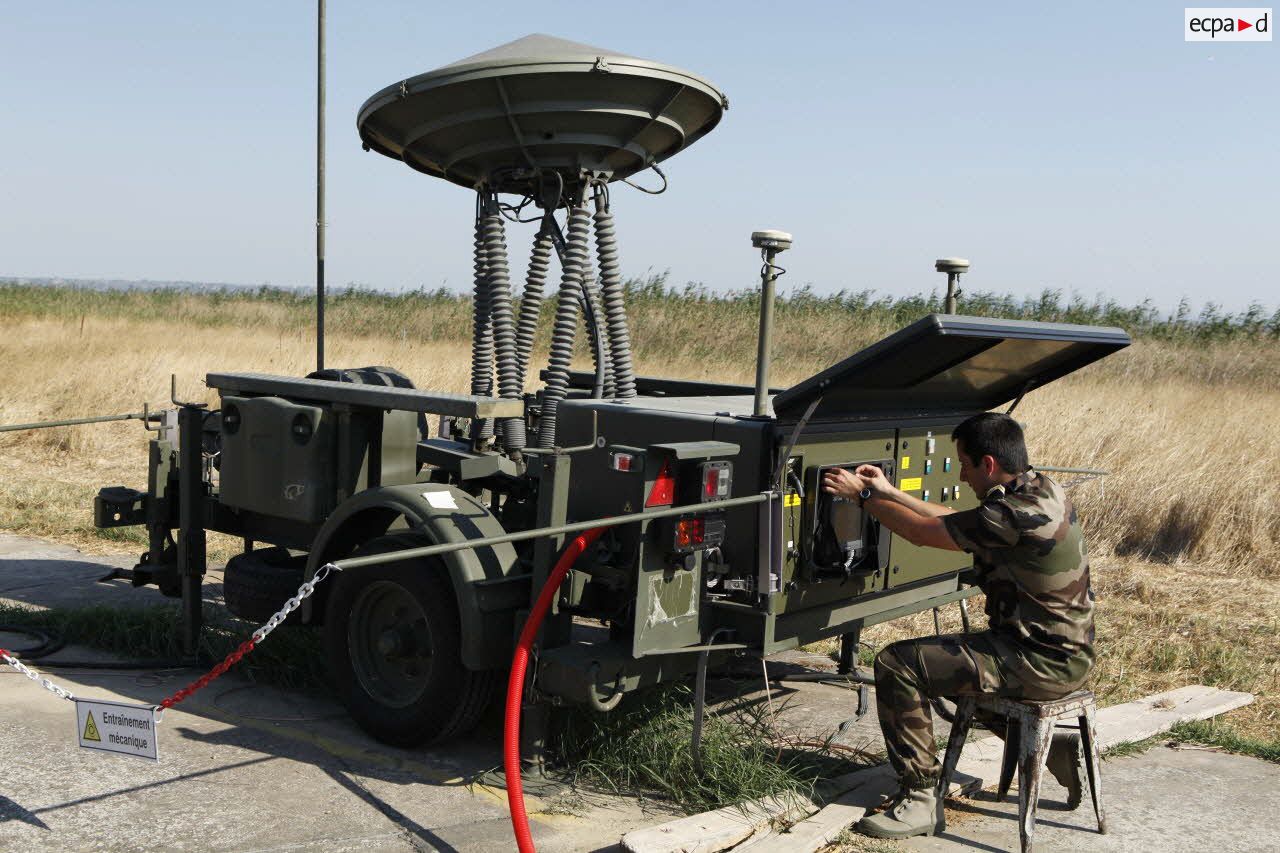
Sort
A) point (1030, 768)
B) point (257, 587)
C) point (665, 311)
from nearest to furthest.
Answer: point (1030, 768) → point (257, 587) → point (665, 311)

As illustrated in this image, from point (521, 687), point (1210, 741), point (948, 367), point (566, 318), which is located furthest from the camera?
point (566, 318)

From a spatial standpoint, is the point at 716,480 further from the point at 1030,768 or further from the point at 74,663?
the point at 74,663

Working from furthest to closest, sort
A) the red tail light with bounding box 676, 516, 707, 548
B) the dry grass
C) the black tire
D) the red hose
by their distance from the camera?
the dry grass → the black tire → the red tail light with bounding box 676, 516, 707, 548 → the red hose

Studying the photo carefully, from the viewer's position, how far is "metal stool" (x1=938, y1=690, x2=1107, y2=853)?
13.0 ft

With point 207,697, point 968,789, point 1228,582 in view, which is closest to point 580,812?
point 968,789

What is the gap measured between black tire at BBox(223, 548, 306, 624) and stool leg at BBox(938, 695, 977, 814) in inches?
117

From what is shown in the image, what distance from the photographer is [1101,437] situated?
10.6 metres

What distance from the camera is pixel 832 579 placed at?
4.55 m

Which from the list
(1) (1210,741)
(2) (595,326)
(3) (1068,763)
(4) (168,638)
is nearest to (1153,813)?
(3) (1068,763)

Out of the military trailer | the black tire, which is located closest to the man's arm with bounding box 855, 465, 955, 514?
the military trailer

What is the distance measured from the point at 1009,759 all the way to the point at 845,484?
4.03ft

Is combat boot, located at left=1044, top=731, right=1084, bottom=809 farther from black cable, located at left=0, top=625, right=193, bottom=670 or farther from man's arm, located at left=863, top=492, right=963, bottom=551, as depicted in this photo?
black cable, located at left=0, top=625, right=193, bottom=670

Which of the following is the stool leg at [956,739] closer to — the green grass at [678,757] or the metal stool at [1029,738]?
the metal stool at [1029,738]

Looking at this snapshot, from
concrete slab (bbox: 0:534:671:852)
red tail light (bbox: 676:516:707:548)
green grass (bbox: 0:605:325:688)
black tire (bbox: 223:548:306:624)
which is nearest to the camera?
concrete slab (bbox: 0:534:671:852)
